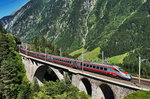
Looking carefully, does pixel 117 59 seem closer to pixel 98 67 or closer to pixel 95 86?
pixel 98 67

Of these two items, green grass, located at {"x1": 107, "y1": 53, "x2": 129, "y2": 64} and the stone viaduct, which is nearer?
the stone viaduct

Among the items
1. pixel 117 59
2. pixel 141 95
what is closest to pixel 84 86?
pixel 141 95

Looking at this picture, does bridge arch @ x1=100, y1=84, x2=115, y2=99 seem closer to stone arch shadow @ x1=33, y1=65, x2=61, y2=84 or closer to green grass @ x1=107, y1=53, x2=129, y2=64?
stone arch shadow @ x1=33, y1=65, x2=61, y2=84

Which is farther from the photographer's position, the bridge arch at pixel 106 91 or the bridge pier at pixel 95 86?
the bridge arch at pixel 106 91

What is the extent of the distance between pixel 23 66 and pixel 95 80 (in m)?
42.8

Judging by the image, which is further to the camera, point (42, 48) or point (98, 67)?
point (42, 48)

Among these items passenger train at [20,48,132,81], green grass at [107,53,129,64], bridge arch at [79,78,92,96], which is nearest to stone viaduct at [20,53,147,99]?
bridge arch at [79,78,92,96]

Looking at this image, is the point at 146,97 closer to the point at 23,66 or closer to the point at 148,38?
the point at 23,66

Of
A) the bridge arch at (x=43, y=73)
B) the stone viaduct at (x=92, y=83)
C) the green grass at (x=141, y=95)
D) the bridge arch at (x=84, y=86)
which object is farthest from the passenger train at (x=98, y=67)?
the bridge arch at (x=43, y=73)

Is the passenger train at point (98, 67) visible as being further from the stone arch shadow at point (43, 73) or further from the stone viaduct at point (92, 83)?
the stone arch shadow at point (43, 73)

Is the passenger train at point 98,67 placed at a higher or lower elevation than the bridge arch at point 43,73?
higher

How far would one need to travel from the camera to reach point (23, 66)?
59656 mm

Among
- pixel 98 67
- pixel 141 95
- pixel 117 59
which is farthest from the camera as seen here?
pixel 117 59

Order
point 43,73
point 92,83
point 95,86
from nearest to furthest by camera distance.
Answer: point 95,86 < point 92,83 < point 43,73
